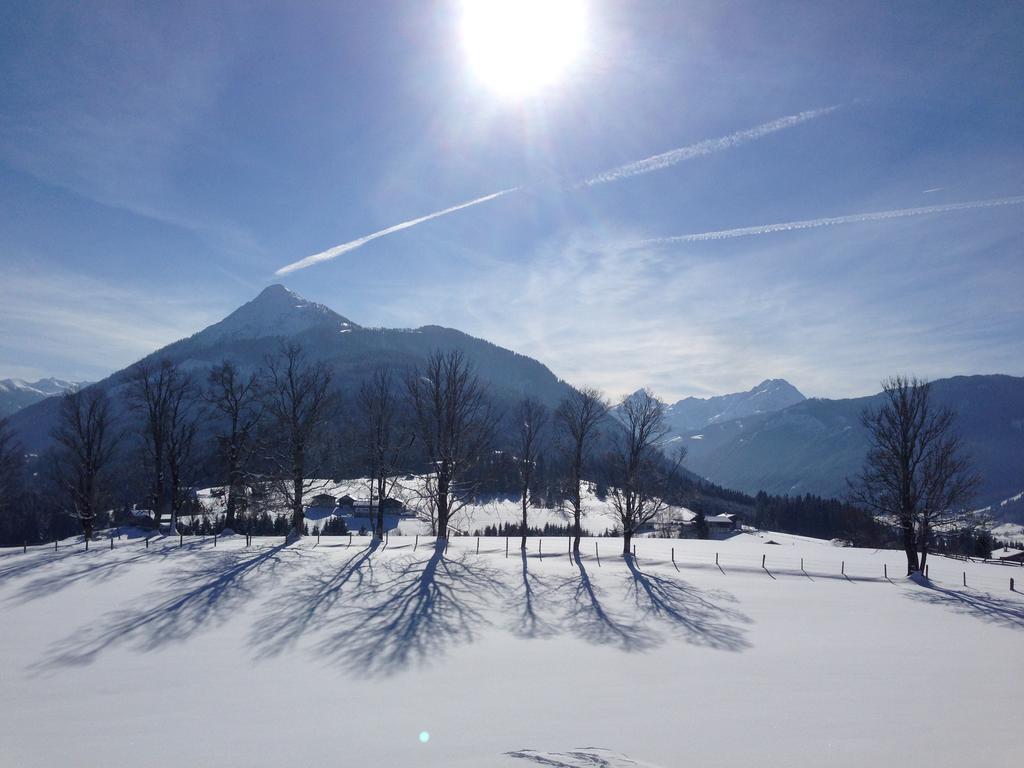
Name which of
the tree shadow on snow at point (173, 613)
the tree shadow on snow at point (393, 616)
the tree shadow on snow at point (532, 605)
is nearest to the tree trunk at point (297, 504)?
the tree shadow on snow at point (173, 613)

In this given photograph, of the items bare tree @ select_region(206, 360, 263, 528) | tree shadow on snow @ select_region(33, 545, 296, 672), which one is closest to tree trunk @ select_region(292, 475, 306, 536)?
bare tree @ select_region(206, 360, 263, 528)

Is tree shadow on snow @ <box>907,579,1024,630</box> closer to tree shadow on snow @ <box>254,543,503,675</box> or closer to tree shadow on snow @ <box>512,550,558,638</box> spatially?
tree shadow on snow @ <box>512,550,558,638</box>

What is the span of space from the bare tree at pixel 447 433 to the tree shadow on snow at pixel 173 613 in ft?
35.5

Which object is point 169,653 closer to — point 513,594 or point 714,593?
point 513,594

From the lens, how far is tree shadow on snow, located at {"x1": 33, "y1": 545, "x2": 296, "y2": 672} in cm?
1459

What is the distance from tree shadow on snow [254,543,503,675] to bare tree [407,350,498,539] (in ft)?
25.4

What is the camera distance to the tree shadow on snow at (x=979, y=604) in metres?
20.8

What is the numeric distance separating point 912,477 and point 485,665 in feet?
101

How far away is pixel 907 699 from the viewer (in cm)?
1188

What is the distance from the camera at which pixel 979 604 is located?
915 inches

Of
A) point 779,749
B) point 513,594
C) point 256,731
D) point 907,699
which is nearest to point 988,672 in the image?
point 907,699

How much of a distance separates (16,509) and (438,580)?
98.3m

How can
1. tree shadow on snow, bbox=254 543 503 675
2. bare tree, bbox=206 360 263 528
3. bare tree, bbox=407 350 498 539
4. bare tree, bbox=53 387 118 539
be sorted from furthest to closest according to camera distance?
bare tree, bbox=206 360 263 528
bare tree, bbox=53 387 118 539
bare tree, bbox=407 350 498 539
tree shadow on snow, bbox=254 543 503 675

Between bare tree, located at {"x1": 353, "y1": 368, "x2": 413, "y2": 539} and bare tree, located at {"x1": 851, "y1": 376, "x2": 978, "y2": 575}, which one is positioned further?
bare tree, located at {"x1": 353, "y1": 368, "x2": 413, "y2": 539}
